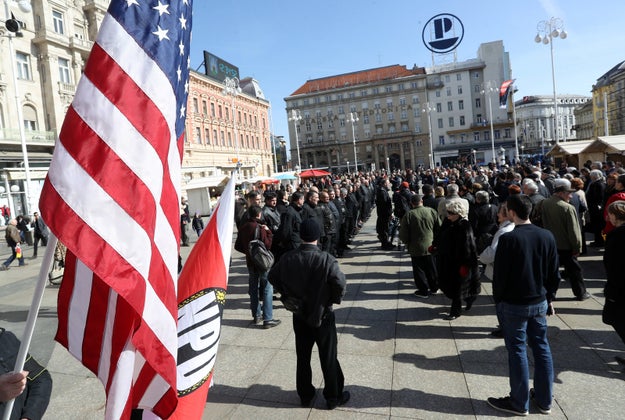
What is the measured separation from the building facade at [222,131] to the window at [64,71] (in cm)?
1005

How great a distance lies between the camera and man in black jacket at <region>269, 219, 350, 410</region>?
3.54 metres

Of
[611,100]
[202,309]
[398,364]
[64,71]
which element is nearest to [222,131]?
[64,71]

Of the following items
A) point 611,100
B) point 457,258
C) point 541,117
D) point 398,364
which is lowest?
point 398,364

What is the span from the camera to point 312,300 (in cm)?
354

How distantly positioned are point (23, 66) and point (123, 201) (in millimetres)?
32700

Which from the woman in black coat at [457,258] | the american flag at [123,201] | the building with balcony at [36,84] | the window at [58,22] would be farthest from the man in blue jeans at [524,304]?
the window at [58,22]

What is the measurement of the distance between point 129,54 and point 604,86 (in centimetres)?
10154

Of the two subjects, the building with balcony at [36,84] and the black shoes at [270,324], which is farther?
the building with balcony at [36,84]

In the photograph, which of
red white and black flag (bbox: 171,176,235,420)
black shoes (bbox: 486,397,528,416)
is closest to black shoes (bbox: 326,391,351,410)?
black shoes (bbox: 486,397,528,416)

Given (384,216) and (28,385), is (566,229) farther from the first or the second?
(28,385)

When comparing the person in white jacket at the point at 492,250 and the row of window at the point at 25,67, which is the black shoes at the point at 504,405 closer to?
the person in white jacket at the point at 492,250

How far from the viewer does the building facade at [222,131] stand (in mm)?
38656

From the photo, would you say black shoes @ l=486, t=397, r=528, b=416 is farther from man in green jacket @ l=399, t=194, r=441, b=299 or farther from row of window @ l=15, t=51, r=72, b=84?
row of window @ l=15, t=51, r=72, b=84

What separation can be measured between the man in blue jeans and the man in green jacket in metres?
3.33
